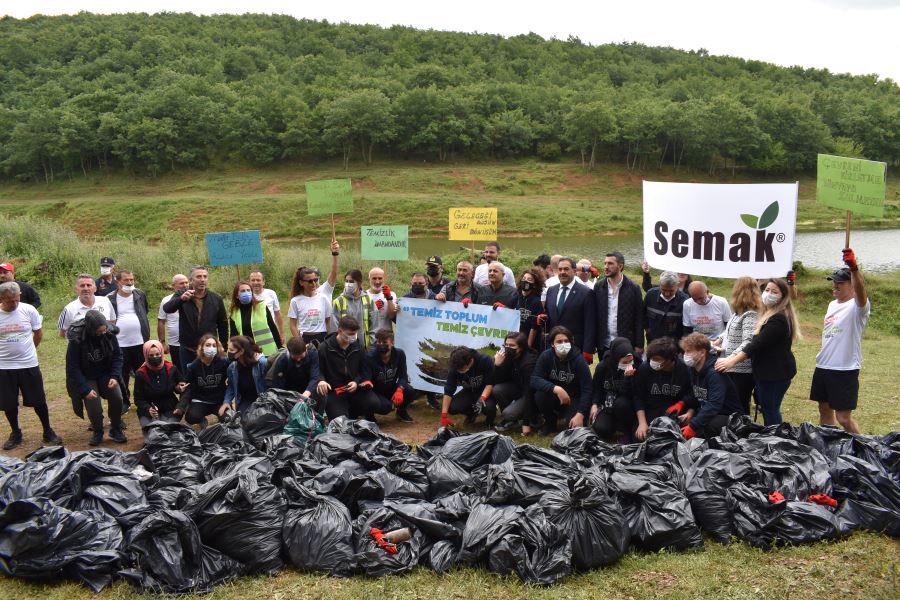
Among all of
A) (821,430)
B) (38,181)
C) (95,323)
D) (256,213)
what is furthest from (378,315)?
(38,181)

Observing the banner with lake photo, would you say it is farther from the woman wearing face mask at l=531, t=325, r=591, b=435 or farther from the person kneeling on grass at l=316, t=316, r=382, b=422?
the person kneeling on grass at l=316, t=316, r=382, b=422

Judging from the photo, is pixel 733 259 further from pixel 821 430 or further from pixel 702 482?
pixel 702 482

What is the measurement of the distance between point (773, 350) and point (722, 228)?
1626mm

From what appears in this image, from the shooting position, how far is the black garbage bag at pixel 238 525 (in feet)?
15.9

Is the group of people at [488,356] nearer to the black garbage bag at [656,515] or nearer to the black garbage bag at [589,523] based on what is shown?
the black garbage bag at [656,515]

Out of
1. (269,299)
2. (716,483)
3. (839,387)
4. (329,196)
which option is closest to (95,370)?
(269,299)

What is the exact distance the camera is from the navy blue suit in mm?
8172

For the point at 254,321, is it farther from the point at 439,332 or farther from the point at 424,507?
the point at 424,507

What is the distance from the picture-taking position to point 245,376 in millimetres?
7961

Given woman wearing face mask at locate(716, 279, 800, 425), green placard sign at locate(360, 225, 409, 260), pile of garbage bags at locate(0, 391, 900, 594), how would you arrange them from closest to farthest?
pile of garbage bags at locate(0, 391, 900, 594), woman wearing face mask at locate(716, 279, 800, 425), green placard sign at locate(360, 225, 409, 260)

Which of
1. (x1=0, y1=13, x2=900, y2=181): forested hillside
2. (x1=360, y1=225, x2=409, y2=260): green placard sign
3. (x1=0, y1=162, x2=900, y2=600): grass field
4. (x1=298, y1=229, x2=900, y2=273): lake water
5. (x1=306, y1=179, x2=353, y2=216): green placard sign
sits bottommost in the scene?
(x1=298, y1=229, x2=900, y2=273): lake water

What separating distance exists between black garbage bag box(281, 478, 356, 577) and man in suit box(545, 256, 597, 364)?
3.96 meters

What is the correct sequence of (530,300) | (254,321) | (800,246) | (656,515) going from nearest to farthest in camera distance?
(656,515) → (530,300) → (254,321) → (800,246)

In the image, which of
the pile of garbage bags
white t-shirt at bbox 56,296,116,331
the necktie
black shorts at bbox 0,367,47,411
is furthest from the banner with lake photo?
black shorts at bbox 0,367,47,411
